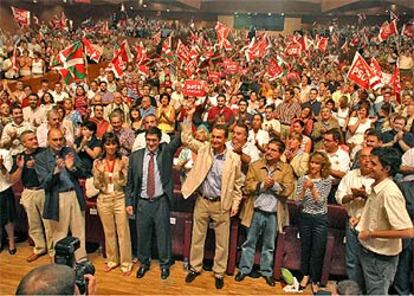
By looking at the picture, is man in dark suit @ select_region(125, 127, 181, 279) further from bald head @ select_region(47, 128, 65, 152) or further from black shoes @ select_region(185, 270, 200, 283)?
bald head @ select_region(47, 128, 65, 152)

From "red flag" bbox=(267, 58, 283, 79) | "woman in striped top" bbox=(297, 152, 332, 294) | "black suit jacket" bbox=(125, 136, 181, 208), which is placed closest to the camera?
"woman in striped top" bbox=(297, 152, 332, 294)

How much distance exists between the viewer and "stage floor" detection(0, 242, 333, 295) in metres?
3.93

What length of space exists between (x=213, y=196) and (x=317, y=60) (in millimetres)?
11918

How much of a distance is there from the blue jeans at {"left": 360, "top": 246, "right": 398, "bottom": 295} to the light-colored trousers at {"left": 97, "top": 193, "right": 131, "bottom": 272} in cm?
216

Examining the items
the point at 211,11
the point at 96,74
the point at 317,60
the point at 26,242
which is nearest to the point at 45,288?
the point at 26,242

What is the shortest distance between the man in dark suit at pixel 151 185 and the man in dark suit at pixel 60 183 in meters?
0.48

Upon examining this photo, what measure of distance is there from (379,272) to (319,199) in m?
0.89

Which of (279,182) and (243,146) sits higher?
(243,146)

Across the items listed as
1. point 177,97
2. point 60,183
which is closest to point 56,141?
point 60,183

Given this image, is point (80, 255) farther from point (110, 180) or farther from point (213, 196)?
point (213, 196)

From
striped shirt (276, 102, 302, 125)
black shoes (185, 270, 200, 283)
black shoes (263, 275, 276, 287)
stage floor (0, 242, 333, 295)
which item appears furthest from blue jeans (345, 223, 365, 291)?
striped shirt (276, 102, 302, 125)

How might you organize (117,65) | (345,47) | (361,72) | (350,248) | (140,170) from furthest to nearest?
(345,47)
(117,65)
(361,72)
(140,170)
(350,248)

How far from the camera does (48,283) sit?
71.6 inches

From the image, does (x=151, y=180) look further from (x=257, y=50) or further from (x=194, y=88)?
(x=257, y=50)
